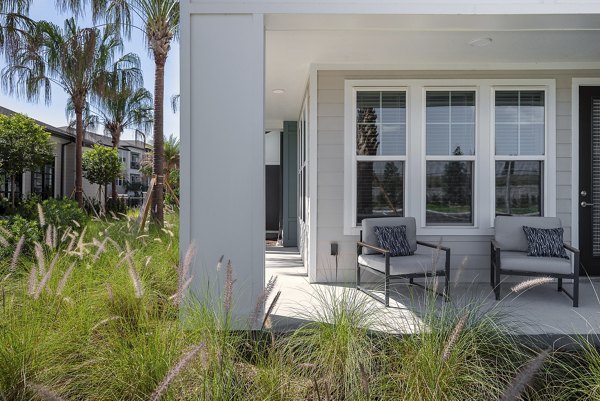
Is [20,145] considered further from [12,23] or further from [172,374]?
[172,374]

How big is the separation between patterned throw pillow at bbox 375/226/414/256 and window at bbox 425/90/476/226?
0.72m

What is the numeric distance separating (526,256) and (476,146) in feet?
4.92

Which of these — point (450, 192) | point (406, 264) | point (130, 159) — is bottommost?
point (406, 264)

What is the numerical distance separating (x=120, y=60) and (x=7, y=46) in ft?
15.9

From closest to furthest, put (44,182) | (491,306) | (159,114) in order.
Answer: (491,306), (159,114), (44,182)

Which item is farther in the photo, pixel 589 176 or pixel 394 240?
pixel 589 176

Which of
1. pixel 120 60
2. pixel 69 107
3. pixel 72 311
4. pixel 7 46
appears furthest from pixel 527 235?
pixel 69 107

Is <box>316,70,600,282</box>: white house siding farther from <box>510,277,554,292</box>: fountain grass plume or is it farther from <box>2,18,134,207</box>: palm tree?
<box>2,18,134,207</box>: palm tree

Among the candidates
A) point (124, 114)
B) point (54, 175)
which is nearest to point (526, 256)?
point (54, 175)

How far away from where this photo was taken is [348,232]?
5.32 m

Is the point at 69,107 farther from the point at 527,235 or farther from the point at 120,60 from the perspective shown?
the point at 527,235

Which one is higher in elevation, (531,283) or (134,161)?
(134,161)

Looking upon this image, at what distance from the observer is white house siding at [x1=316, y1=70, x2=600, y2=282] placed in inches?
208

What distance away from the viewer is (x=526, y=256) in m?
4.55
